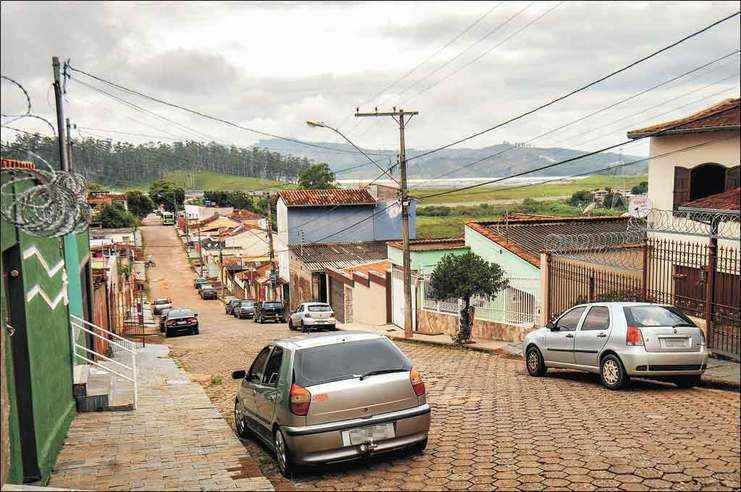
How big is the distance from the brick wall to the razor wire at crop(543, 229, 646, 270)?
2.72m

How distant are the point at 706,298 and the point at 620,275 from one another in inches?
284

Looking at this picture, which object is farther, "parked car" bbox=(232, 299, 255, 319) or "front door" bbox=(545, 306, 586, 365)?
"parked car" bbox=(232, 299, 255, 319)

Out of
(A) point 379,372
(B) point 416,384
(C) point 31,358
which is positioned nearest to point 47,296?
(C) point 31,358

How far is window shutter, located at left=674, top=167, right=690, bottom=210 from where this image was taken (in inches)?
189

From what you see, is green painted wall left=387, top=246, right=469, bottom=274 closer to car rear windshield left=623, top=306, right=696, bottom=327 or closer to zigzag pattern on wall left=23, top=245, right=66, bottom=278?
car rear windshield left=623, top=306, right=696, bottom=327

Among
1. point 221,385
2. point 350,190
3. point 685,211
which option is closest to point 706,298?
point 685,211

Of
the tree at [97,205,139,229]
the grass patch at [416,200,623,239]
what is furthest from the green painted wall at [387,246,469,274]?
the grass patch at [416,200,623,239]

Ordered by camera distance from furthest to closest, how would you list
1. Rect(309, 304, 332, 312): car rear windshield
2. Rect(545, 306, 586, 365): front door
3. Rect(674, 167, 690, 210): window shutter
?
Rect(309, 304, 332, 312): car rear windshield → Rect(545, 306, 586, 365): front door → Rect(674, 167, 690, 210): window shutter

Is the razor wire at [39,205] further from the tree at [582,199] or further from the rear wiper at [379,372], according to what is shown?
the tree at [582,199]

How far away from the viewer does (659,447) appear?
5.87 meters

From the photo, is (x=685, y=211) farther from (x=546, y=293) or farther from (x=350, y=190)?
(x=350, y=190)

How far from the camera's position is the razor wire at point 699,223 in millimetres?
3307

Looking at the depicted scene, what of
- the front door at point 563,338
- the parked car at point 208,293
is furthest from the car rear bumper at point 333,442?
the parked car at point 208,293

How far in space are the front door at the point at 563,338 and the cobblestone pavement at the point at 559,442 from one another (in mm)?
432
